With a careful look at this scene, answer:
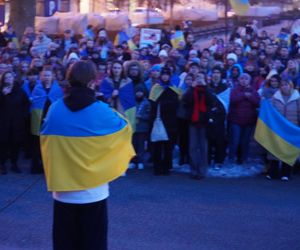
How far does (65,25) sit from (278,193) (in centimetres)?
2673

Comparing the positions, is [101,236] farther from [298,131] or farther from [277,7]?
[277,7]

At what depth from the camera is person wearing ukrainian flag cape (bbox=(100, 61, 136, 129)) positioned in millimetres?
9969

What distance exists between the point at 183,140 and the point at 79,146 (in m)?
6.09

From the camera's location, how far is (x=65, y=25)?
112 feet

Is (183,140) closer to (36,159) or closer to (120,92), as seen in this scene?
(120,92)

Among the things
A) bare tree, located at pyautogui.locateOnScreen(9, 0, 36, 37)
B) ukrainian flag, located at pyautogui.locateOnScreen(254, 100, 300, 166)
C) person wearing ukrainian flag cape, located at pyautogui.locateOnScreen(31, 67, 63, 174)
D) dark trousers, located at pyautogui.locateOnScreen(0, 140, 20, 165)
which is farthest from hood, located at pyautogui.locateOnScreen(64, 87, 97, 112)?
bare tree, located at pyautogui.locateOnScreen(9, 0, 36, 37)

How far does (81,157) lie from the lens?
4.42 m

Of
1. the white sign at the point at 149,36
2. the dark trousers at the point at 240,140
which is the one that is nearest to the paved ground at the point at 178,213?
the dark trousers at the point at 240,140

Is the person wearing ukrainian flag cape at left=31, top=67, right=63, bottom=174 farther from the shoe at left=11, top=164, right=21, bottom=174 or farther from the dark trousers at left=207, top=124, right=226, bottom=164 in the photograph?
the dark trousers at left=207, top=124, right=226, bottom=164

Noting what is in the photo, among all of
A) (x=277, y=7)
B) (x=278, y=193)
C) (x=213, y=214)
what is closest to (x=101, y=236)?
(x=213, y=214)

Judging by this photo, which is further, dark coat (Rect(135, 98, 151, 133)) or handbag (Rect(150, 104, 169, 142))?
dark coat (Rect(135, 98, 151, 133))

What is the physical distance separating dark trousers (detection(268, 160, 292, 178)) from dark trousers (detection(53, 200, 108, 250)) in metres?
5.71

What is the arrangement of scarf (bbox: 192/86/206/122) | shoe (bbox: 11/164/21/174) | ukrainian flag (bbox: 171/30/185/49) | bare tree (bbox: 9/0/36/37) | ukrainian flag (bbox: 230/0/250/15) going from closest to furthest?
1. scarf (bbox: 192/86/206/122)
2. shoe (bbox: 11/164/21/174)
3. ukrainian flag (bbox: 230/0/250/15)
4. ukrainian flag (bbox: 171/30/185/49)
5. bare tree (bbox: 9/0/36/37)

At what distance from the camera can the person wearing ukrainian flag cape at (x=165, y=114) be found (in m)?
9.80
